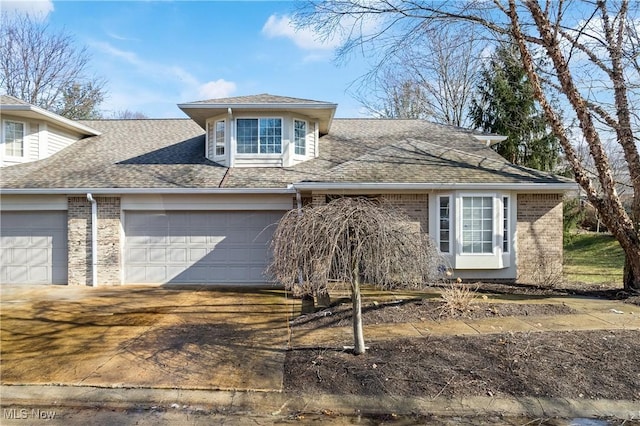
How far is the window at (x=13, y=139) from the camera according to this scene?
42.1ft

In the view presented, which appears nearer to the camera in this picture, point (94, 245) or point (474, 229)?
point (474, 229)

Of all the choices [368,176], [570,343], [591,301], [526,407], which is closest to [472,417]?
[526,407]

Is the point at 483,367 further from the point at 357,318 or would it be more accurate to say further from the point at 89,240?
the point at 89,240

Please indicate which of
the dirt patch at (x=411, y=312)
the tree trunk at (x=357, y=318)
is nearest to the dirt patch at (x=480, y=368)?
the tree trunk at (x=357, y=318)

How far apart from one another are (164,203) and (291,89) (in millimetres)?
7109

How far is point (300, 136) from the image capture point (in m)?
13.5

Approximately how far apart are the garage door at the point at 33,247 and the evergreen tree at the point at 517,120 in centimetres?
1769

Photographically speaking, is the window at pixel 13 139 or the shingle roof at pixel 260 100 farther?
the window at pixel 13 139

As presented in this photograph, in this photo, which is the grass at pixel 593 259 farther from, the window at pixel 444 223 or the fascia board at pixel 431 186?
the window at pixel 444 223

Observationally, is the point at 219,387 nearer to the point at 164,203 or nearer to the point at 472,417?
the point at 472,417

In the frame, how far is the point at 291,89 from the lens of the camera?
16.1 meters

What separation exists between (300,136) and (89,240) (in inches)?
270

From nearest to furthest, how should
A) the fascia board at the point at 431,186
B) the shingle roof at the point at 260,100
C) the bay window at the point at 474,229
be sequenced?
the fascia board at the point at 431,186
the bay window at the point at 474,229
the shingle roof at the point at 260,100

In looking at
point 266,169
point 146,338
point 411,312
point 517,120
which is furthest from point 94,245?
point 517,120
